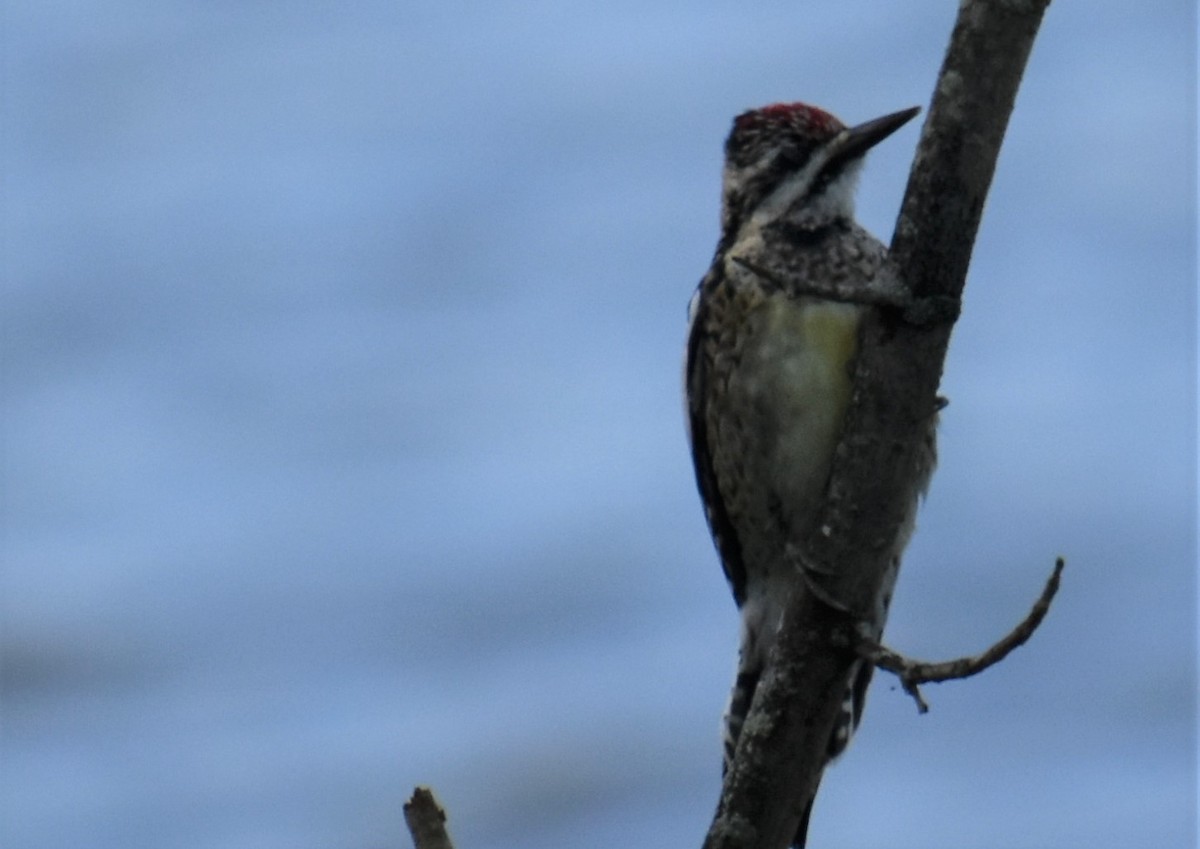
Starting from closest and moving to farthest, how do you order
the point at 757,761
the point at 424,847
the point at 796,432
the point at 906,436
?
the point at 424,847 → the point at 906,436 → the point at 757,761 → the point at 796,432

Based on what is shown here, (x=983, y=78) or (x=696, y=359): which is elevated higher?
(x=696, y=359)

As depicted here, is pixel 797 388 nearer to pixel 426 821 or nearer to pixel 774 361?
pixel 774 361

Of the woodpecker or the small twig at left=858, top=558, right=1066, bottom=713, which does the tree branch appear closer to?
the small twig at left=858, top=558, right=1066, bottom=713

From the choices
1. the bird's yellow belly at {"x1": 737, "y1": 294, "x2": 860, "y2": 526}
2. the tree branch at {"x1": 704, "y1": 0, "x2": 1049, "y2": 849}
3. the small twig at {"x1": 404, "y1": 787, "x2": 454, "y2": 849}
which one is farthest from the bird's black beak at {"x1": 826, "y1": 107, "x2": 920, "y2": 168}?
the small twig at {"x1": 404, "y1": 787, "x2": 454, "y2": 849}

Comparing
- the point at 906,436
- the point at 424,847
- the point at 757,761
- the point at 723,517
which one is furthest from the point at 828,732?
the point at 723,517

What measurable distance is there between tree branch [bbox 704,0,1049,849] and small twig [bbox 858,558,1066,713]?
153 millimetres

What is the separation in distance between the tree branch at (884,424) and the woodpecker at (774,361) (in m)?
0.59

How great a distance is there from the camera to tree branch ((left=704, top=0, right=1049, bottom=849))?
10.3ft

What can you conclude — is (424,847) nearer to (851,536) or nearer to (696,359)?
(851,536)

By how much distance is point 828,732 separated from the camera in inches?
143

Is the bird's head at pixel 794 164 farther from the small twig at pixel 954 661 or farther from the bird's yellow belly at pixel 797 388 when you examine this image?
the small twig at pixel 954 661

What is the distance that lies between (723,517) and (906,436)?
1615 mm

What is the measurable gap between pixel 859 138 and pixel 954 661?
2033 millimetres

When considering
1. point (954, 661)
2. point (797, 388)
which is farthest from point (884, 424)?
point (797, 388)
